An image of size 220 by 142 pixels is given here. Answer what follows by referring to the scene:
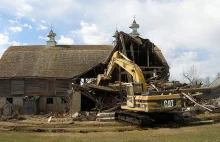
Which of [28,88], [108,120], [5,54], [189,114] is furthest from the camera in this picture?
[5,54]

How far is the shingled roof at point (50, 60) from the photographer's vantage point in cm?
3434

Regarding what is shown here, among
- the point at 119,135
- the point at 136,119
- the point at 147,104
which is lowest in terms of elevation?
the point at 119,135

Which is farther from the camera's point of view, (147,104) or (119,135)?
(147,104)

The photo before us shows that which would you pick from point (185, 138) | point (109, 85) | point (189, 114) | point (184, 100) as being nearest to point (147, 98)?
point (185, 138)

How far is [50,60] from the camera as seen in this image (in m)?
36.5

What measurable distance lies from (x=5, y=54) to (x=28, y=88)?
634cm

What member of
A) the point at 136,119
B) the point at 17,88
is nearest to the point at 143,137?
the point at 136,119

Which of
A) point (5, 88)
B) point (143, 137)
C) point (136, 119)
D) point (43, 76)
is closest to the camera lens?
point (143, 137)

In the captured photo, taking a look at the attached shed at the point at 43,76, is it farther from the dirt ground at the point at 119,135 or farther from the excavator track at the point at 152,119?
the dirt ground at the point at 119,135

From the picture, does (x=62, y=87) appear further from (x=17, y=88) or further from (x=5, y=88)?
(x=5, y=88)

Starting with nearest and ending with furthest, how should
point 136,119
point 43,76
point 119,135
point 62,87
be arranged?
point 119,135, point 136,119, point 43,76, point 62,87

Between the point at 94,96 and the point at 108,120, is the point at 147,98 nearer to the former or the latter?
the point at 108,120

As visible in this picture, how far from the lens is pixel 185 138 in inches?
520

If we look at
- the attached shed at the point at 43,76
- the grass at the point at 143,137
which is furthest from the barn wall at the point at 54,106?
the grass at the point at 143,137
